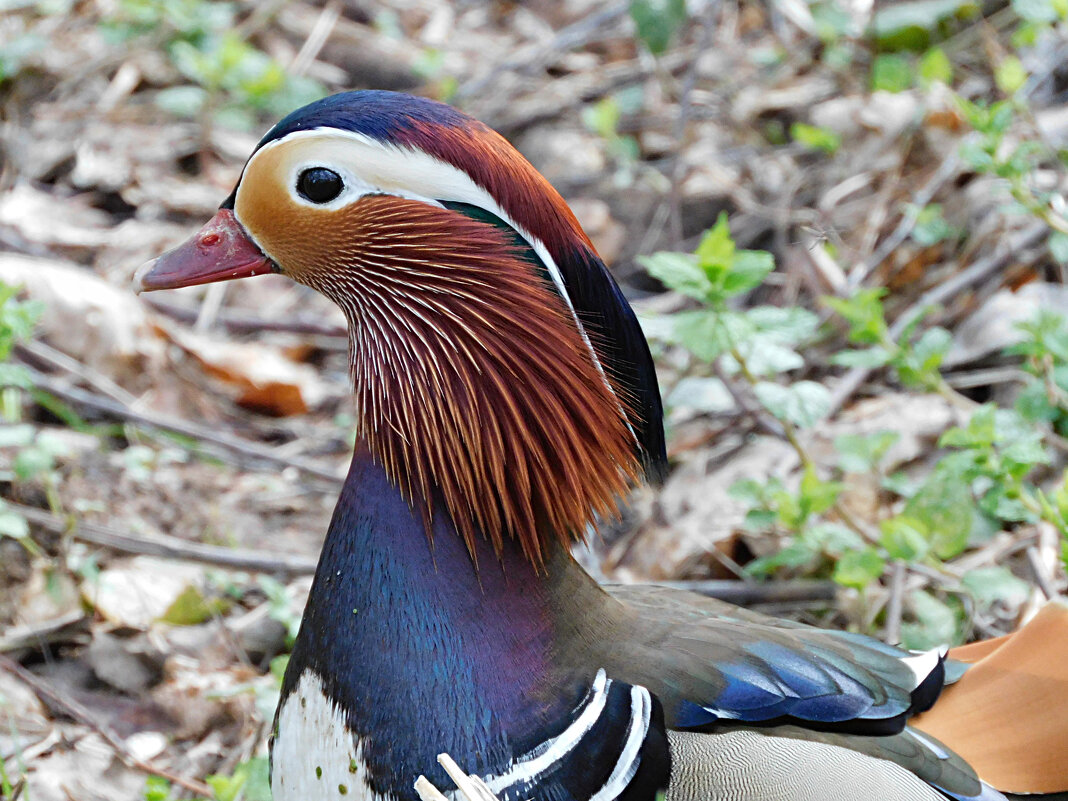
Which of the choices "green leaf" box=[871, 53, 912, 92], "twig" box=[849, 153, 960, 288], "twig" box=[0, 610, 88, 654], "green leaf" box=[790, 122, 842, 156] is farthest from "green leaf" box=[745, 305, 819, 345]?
"green leaf" box=[871, 53, 912, 92]

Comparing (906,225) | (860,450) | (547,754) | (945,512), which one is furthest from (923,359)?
(547,754)

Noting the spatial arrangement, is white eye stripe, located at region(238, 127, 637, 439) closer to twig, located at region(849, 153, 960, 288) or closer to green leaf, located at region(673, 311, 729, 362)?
green leaf, located at region(673, 311, 729, 362)

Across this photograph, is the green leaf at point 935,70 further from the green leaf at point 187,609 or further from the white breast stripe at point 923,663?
the green leaf at point 187,609

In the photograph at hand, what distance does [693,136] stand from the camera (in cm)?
458

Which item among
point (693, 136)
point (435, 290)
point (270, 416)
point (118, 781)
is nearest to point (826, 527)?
point (435, 290)

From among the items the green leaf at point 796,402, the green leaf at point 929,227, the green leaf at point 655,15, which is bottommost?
the green leaf at point 929,227

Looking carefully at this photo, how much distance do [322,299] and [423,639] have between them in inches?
104

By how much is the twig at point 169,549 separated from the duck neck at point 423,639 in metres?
1.03

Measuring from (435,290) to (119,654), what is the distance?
1394 millimetres

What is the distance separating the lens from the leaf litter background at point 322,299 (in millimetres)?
2596

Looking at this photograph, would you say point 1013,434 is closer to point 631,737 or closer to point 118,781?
point 631,737

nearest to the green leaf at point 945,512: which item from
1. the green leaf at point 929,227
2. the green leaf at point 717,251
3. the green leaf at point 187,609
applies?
the green leaf at point 717,251

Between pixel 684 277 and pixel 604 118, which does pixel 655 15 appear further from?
pixel 684 277

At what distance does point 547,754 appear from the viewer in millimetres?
1607
